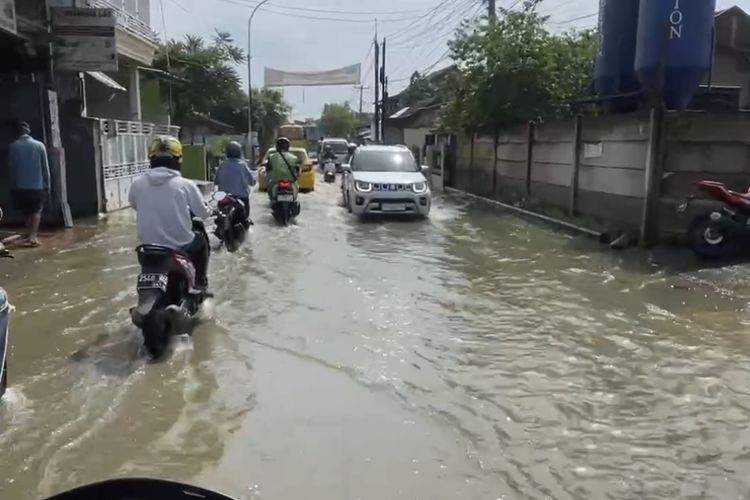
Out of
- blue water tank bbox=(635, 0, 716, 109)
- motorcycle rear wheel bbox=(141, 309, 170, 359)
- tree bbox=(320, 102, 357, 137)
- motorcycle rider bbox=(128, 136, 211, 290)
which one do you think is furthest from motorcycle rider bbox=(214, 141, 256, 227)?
tree bbox=(320, 102, 357, 137)

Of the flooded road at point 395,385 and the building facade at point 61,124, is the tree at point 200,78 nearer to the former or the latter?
the building facade at point 61,124

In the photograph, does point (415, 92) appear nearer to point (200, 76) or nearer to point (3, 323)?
point (200, 76)

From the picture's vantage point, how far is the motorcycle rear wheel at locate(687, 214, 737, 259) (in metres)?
9.05

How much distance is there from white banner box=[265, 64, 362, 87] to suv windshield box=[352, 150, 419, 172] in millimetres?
36967

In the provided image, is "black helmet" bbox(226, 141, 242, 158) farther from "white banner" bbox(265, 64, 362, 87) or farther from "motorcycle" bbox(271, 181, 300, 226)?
"white banner" bbox(265, 64, 362, 87)

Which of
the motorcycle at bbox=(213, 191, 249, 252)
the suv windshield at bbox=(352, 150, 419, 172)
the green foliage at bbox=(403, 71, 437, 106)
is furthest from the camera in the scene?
the green foliage at bbox=(403, 71, 437, 106)

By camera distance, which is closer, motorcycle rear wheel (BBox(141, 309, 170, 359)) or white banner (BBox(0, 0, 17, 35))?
motorcycle rear wheel (BBox(141, 309, 170, 359))

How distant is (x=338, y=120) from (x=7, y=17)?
8385cm

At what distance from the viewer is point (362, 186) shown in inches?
575

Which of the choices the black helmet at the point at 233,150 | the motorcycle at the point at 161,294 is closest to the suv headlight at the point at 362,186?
the black helmet at the point at 233,150

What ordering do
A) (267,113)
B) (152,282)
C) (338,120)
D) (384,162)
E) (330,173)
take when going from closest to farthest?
1. (152,282)
2. (384,162)
3. (330,173)
4. (267,113)
5. (338,120)

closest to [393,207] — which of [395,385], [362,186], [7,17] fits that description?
→ [362,186]

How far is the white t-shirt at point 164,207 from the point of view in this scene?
18.5 feet

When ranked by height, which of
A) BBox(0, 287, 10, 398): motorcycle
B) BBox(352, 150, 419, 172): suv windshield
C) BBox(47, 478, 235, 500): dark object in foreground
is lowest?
BBox(0, 287, 10, 398): motorcycle
